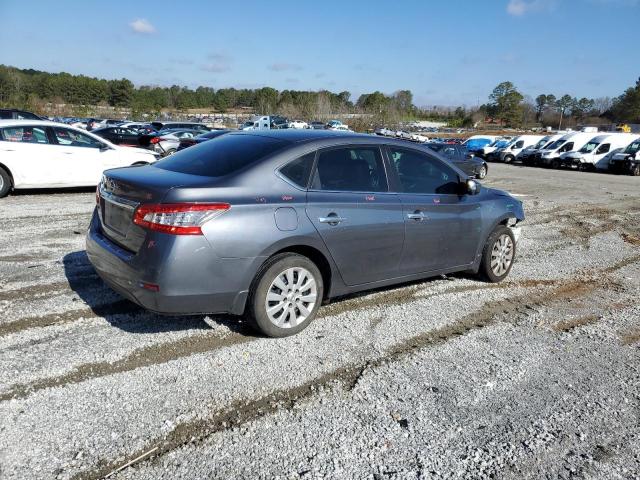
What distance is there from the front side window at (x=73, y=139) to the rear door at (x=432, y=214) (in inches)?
335

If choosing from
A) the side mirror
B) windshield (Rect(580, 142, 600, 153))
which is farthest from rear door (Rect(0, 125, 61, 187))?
windshield (Rect(580, 142, 600, 153))

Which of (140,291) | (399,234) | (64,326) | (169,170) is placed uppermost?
(169,170)

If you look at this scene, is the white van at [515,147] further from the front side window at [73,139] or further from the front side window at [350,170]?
the front side window at [350,170]

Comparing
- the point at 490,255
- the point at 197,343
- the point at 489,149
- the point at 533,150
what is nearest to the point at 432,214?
the point at 490,255

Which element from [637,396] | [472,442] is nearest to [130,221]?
[472,442]

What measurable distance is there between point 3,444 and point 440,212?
401 centimetres

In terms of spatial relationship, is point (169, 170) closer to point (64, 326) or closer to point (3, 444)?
point (64, 326)

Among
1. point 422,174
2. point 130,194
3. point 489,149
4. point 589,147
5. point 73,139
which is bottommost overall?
point 489,149

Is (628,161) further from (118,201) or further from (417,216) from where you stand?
(118,201)

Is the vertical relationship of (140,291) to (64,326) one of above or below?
above

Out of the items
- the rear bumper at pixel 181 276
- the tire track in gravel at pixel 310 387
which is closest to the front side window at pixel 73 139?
the rear bumper at pixel 181 276

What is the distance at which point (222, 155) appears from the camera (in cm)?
445

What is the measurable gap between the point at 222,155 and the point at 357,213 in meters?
1.26

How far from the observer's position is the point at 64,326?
435 centimetres
